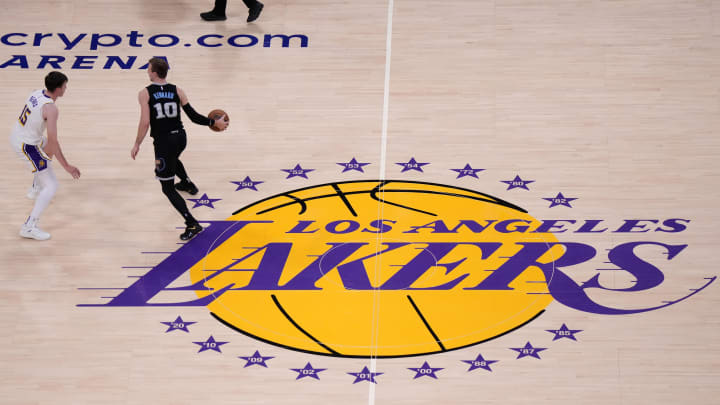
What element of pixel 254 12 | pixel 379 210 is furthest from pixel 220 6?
pixel 379 210

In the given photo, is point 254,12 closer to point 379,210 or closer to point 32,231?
point 379,210

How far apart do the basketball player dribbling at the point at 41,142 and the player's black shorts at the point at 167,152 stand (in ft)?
2.61

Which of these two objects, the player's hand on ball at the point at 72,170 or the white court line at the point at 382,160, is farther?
the player's hand on ball at the point at 72,170

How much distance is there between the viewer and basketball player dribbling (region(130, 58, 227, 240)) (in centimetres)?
810

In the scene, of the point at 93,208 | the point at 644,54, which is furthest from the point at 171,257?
the point at 644,54

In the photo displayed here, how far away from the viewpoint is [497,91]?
1016 centimetres

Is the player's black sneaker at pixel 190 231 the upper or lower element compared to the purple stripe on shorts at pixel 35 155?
lower

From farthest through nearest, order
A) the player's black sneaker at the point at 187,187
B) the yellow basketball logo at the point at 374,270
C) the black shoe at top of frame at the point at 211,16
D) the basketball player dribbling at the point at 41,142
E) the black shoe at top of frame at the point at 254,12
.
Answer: the black shoe at top of frame at the point at 211,16 → the black shoe at top of frame at the point at 254,12 → the player's black sneaker at the point at 187,187 → the basketball player dribbling at the point at 41,142 → the yellow basketball logo at the point at 374,270

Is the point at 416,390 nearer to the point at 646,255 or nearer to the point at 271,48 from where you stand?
the point at 646,255

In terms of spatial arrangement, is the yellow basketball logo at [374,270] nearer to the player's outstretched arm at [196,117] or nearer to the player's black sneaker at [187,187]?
the player's black sneaker at [187,187]

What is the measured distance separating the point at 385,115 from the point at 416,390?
3.71 metres

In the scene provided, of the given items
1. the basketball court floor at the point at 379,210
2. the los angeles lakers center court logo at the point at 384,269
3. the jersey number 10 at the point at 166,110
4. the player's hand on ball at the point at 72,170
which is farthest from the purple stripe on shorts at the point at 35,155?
the los angeles lakers center court logo at the point at 384,269

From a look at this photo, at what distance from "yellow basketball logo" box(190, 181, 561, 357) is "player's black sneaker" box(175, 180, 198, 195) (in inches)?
21.9

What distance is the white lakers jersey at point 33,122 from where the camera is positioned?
8.14 metres
